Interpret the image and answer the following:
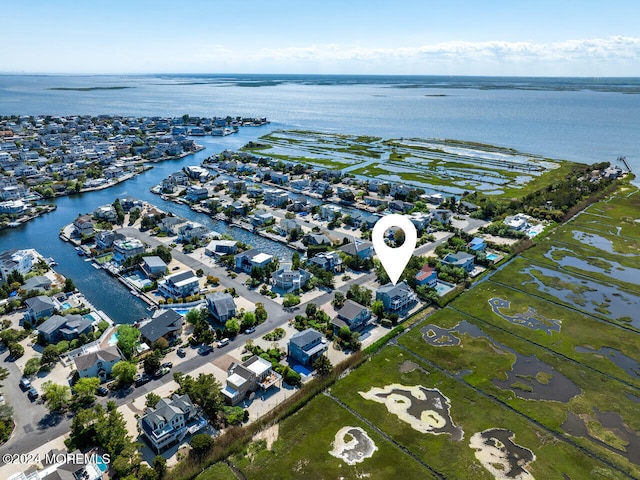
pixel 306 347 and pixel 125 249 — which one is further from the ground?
pixel 125 249

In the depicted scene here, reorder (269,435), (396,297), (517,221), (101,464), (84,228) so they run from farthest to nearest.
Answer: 1. (517,221)
2. (84,228)
3. (396,297)
4. (269,435)
5. (101,464)

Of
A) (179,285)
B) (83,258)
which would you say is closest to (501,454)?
(179,285)

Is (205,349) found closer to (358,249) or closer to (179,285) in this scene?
(179,285)

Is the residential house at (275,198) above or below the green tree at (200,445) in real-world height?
above

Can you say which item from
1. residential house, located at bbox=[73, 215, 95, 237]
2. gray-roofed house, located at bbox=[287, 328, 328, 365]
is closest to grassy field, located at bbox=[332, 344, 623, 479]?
gray-roofed house, located at bbox=[287, 328, 328, 365]

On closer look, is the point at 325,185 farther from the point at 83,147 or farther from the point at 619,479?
the point at 83,147

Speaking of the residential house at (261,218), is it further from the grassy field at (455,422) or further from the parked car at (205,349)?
the grassy field at (455,422)

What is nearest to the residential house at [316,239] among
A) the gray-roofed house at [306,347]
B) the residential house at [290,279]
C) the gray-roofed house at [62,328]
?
the residential house at [290,279]
